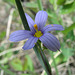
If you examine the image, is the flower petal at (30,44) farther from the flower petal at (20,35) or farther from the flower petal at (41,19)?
the flower petal at (41,19)

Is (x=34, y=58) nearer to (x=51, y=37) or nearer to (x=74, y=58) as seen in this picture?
(x=74, y=58)

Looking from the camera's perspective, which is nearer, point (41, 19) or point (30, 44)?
point (30, 44)

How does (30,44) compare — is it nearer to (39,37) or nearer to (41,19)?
(39,37)

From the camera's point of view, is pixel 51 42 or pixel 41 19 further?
pixel 41 19

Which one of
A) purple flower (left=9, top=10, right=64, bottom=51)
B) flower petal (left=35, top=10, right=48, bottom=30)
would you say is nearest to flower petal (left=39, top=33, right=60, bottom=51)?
purple flower (left=9, top=10, right=64, bottom=51)

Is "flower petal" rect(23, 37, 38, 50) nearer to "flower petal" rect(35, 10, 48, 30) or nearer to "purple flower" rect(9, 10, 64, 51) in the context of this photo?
"purple flower" rect(9, 10, 64, 51)

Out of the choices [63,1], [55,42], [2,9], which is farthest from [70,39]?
[2,9]

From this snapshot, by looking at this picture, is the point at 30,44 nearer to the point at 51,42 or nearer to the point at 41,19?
the point at 51,42

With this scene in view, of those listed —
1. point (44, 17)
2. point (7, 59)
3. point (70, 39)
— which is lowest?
point (7, 59)

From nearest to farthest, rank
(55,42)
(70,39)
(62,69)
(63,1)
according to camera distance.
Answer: (55,42) → (63,1) → (70,39) → (62,69)

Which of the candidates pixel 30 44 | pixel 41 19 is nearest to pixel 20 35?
pixel 30 44

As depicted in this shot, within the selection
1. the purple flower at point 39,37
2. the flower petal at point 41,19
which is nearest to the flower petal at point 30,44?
Result: the purple flower at point 39,37
